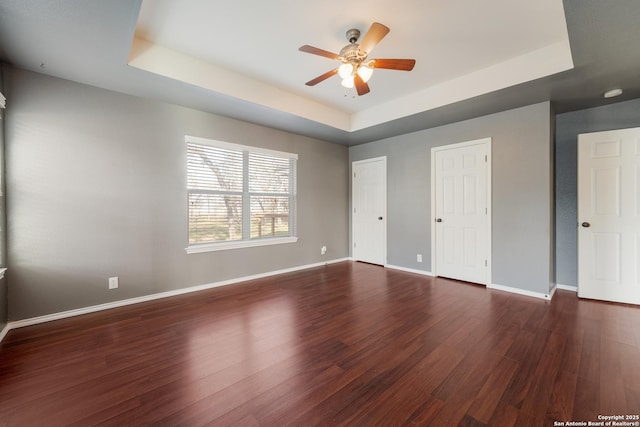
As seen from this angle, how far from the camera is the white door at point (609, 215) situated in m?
3.08

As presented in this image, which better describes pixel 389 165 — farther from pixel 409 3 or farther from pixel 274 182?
pixel 409 3

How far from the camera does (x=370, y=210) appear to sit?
5.33 metres

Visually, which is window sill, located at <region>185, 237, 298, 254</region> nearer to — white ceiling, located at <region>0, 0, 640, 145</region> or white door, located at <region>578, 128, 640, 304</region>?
white ceiling, located at <region>0, 0, 640, 145</region>

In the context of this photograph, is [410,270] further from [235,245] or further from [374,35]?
[374,35]

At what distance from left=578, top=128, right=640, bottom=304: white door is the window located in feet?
13.8

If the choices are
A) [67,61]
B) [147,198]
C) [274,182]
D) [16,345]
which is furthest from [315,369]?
[67,61]

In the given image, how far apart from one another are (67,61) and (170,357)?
2882mm

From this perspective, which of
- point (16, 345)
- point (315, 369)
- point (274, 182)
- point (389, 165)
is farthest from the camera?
point (389, 165)

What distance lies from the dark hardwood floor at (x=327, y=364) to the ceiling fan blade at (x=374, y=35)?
2.55 meters

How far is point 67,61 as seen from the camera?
241 centimetres

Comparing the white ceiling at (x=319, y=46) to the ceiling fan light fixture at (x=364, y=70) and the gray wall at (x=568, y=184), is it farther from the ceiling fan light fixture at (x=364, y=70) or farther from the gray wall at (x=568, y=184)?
the ceiling fan light fixture at (x=364, y=70)

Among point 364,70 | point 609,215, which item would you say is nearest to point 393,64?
point 364,70

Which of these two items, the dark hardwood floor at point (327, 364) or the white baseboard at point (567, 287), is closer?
the dark hardwood floor at point (327, 364)

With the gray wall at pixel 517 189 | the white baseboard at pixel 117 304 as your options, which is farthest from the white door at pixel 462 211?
the white baseboard at pixel 117 304
